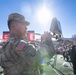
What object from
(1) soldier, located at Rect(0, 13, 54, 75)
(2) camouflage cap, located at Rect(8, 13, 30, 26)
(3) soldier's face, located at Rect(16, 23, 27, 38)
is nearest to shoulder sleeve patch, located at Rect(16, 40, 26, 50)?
(1) soldier, located at Rect(0, 13, 54, 75)

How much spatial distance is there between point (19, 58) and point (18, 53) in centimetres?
7

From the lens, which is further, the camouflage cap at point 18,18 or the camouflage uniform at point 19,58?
the camouflage cap at point 18,18

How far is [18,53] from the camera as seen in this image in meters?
2.49

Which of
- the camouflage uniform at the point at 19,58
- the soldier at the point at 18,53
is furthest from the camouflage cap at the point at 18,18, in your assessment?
the camouflage uniform at the point at 19,58

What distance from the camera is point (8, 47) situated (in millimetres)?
2586

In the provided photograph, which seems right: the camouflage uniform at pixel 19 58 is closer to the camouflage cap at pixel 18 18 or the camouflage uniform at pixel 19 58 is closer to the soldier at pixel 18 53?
the soldier at pixel 18 53

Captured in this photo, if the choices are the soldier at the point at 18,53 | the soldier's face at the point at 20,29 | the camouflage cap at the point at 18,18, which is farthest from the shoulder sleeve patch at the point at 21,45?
the camouflage cap at the point at 18,18

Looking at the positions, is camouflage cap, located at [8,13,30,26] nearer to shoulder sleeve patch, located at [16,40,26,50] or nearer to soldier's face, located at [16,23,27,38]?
soldier's face, located at [16,23,27,38]

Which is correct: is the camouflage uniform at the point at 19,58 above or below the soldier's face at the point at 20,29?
below

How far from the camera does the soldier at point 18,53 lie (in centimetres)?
248

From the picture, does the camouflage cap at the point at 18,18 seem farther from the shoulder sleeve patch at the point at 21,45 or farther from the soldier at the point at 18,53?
the shoulder sleeve patch at the point at 21,45

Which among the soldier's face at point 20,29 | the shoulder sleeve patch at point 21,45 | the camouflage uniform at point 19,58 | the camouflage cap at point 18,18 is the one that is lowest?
the camouflage uniform at point 19,58

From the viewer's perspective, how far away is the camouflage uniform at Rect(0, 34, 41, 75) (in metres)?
2.47

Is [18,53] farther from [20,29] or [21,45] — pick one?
[20,29]
